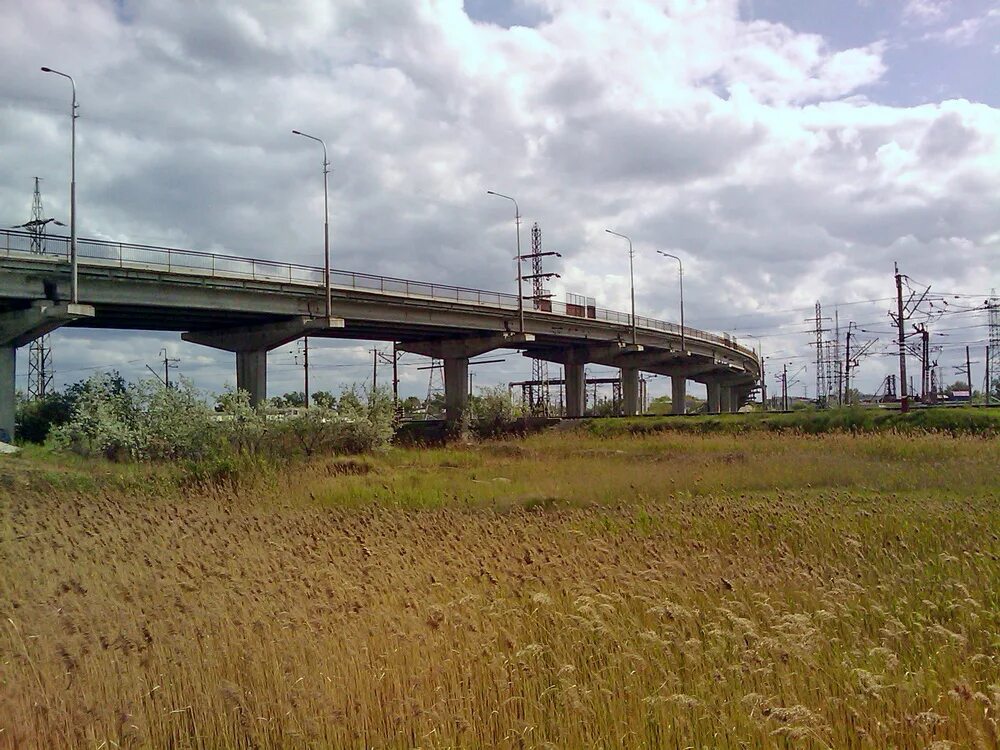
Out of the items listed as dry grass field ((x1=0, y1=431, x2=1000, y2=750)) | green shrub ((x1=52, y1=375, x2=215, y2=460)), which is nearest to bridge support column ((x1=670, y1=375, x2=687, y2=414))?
green shrub ((x1=52, y1=375, x2=215, y2=460))

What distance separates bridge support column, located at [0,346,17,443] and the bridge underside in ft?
0.13

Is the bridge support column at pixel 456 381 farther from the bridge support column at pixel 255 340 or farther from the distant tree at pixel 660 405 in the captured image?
the distant tree at pixel 660 405

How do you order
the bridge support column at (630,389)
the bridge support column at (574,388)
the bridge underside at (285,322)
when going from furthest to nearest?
the bridge support column at (630,389) → the bridge support column at (574,388) → the bridge underside at (285,322)

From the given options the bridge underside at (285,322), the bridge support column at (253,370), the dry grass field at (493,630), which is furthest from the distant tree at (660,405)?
the dry grass field at (493,630)

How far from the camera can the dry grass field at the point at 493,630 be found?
15.0 ft

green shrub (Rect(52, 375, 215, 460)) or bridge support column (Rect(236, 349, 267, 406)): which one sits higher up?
bridge support column (Rect(236, 349, 267, 406))

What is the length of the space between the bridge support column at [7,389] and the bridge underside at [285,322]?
0.13 feet

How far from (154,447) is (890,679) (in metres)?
23.8

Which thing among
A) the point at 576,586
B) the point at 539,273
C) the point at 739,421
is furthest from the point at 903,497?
the point at 539,273

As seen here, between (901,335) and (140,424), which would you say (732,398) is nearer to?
(901,335)

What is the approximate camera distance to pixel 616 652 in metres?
5.59

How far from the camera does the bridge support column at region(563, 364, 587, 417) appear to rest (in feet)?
242

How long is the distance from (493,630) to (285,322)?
135ft

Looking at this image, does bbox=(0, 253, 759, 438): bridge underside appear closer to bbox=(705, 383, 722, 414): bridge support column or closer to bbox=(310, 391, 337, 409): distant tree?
bbox=(310, 391, 337, 409): distant tree
